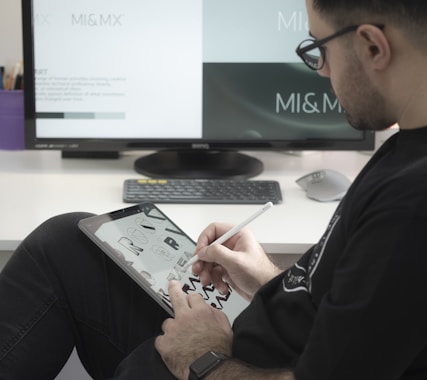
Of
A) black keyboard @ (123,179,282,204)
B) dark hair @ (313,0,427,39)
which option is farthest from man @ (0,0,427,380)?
black keyboard @ (123,179,282,204)

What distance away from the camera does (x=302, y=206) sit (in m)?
1.49

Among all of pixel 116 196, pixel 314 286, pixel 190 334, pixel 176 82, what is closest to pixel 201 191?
pixel 116 196

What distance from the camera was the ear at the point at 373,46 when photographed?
82cm

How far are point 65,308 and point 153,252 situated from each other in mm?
181

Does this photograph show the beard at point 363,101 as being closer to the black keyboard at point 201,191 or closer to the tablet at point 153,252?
the tablet at point 153,252

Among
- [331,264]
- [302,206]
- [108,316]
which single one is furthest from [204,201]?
[331,264]

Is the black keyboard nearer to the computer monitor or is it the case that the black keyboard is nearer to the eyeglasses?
the computer monitor

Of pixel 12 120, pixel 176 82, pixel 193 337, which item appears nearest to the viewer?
pixel 193 337

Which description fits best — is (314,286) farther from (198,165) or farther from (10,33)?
(10,33)

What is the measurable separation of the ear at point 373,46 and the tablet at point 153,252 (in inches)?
20.7

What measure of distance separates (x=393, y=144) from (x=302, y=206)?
579 millimetres

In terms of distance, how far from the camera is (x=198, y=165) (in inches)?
68.2

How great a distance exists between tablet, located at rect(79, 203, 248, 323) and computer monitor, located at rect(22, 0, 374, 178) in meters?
0.38

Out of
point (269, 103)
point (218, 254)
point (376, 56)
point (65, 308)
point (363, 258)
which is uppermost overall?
point (376, 56)
